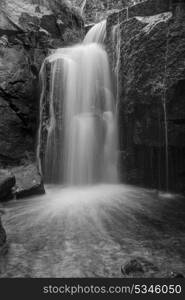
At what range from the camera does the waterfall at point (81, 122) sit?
9219 mm

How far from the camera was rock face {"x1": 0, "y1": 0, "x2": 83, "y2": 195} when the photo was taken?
9.84 metres

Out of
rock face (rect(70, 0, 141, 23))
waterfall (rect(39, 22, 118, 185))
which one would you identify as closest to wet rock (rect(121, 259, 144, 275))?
waterfall (rect(39, 22, 118, 185))

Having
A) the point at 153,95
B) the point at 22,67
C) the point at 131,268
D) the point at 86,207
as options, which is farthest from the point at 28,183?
the point at 131,268

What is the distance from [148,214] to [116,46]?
594 cm

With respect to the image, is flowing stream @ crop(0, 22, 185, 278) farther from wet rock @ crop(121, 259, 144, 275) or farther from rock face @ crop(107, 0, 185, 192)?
rock face @ crop(107, 0, 185, 192)

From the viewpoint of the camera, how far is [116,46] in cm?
934

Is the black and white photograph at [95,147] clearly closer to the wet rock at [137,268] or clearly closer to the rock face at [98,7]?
the wet rock at [137,268]

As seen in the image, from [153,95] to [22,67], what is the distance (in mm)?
5327

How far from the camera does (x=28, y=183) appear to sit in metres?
7.97

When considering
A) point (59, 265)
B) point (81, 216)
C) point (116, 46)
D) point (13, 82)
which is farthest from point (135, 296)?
point (13, 82)

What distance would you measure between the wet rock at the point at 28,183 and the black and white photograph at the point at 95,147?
29mm

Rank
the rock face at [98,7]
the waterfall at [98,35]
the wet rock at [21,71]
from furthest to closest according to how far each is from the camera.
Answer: the rock face at [98,7]
the waterfall at [98,35]
the wet rock at [21,71]

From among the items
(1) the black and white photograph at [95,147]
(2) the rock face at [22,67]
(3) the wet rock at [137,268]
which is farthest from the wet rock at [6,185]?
(3) the wet rock at [137,268]

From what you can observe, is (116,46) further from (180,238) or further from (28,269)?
(28,269)
